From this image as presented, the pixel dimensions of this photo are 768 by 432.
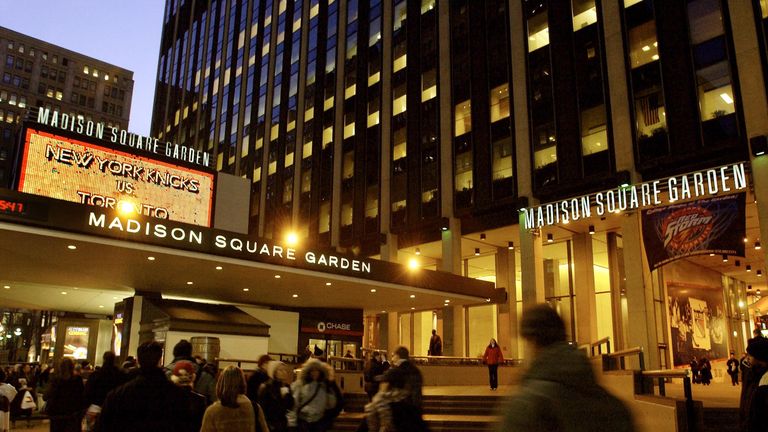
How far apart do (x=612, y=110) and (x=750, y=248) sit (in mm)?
13916

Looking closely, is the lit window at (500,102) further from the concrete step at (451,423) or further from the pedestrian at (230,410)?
the pedestrian at (230,410)

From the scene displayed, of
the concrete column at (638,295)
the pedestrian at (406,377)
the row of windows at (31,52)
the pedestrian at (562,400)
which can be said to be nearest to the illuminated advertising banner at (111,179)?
the concrete column at (638,295)

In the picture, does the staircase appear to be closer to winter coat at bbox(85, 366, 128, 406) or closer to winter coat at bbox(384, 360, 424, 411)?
winter coat at bbox(384, 360, 424, 411)

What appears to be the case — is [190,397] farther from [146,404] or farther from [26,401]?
[26,401]

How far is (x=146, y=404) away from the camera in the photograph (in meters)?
4.20

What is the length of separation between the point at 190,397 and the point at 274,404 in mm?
3350

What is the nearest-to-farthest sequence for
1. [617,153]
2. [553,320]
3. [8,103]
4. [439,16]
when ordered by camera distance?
1. [553,320]
2. [617,153]
3. [439,16]
4. [8,103]

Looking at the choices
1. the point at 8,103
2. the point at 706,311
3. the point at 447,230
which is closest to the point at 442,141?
the point at 447,230

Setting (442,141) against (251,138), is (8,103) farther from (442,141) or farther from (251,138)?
(442,141)

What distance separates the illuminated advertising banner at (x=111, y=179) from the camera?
25.9 metres

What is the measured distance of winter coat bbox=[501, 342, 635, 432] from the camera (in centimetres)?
241

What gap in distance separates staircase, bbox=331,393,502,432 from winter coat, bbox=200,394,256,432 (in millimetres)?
9961

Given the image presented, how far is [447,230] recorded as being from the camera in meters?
32.2

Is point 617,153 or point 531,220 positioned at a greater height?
point 617,153
